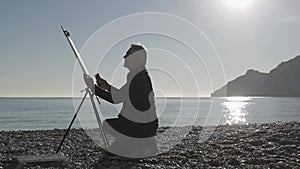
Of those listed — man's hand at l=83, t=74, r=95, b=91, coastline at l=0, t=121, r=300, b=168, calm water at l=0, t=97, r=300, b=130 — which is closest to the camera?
man's hand at l=83, t=74, r=95, b=91

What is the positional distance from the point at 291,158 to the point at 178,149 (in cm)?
323

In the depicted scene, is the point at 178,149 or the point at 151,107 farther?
the point at 178,149

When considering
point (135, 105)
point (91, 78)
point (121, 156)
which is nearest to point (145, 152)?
point (121, 156)

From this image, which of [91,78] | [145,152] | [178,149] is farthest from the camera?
[178,149]

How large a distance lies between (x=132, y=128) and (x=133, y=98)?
707 millimetres

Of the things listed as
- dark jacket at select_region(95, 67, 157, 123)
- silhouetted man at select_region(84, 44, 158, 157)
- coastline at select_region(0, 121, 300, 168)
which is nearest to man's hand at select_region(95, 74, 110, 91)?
silhouetted man at select_region(84, 44, 158, 157)

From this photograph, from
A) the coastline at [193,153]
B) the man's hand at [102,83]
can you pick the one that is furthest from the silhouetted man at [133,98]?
the coastline at [193,153]

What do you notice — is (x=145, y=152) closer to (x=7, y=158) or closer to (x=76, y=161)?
(x=76, y=161)

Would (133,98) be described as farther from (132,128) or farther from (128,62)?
(128,62)

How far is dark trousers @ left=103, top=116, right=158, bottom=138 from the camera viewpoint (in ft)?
31.7

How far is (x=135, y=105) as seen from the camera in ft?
31.1

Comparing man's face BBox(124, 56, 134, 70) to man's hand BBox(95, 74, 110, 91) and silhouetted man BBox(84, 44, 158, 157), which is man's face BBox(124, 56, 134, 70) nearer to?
silhouetted man BBox(84, 44, 158, 157)

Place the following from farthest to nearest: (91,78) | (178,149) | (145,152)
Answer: (178,149) → (145,152) → (91,78)

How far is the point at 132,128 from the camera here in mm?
9664
